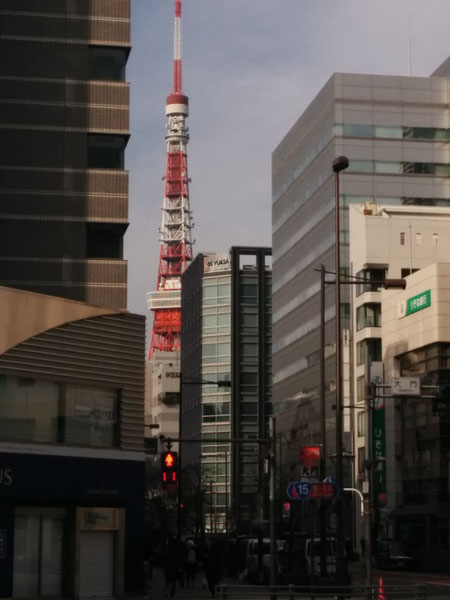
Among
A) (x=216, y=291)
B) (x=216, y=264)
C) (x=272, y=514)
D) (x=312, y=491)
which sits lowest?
(x=272, y=514)

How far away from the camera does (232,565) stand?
5475cm

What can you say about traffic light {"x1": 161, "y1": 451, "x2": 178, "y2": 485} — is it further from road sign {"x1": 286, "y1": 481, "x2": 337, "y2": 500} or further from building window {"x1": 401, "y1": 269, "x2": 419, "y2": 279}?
building window {"x1": 401, "y1": 269, "x2": 419, "y2": 279}

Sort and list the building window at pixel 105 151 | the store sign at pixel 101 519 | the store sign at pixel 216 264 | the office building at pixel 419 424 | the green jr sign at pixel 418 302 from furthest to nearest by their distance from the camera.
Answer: the store sign at pixel 216 264, the green jr sign at pixel 418 302, the office building at pixel 419 424, the building window at pixel 105 151, the store sign at pixel 101 519

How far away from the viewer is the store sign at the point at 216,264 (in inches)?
7313

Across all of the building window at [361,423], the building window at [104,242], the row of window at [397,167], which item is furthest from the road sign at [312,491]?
the row of window at [397,167]

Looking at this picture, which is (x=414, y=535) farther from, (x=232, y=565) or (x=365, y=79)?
(x=365, y=79)

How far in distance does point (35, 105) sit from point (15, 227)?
585 cm

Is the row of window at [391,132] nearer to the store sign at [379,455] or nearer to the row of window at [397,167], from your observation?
the row of window at [397,167]

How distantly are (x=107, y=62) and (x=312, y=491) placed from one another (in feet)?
103

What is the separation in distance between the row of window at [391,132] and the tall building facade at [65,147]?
52.3 metres

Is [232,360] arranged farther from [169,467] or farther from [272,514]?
[272,514]

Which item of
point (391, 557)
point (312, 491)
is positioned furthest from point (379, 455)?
point (312, 491)

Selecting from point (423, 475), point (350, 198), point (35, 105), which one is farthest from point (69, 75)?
point (350, 198)

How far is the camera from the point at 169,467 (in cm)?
4056
